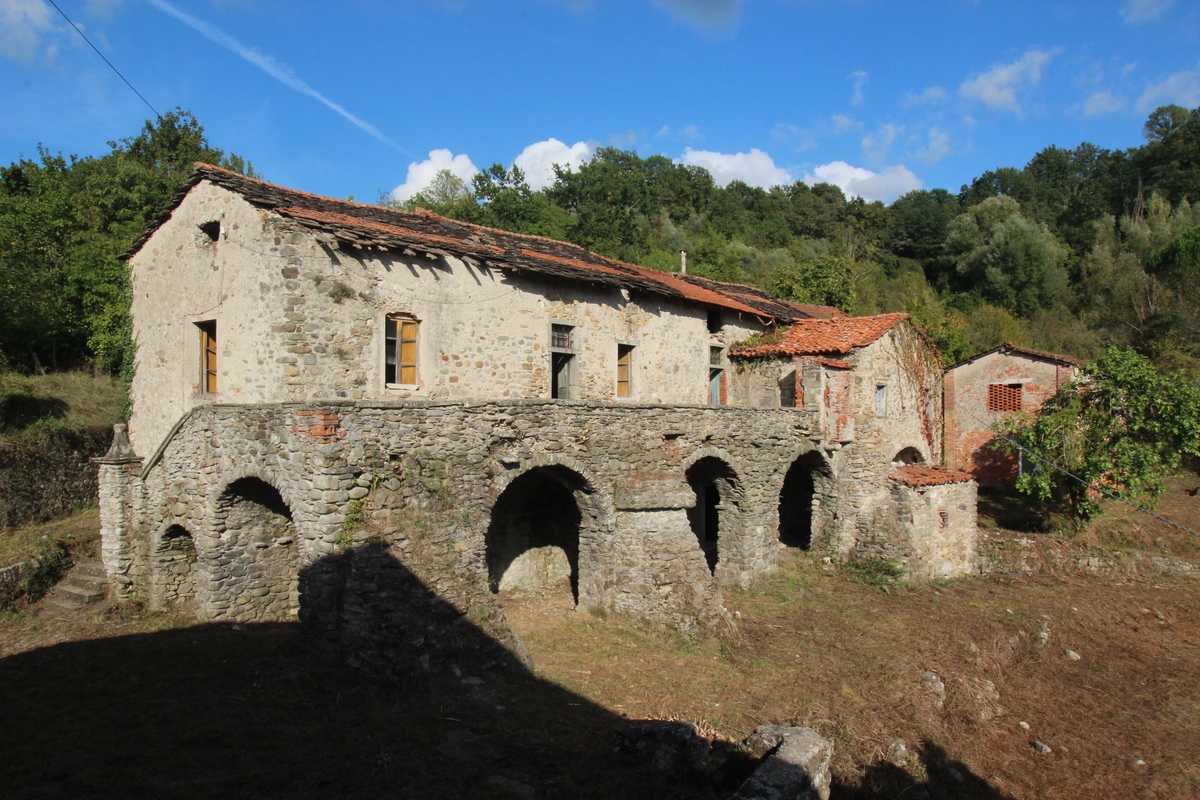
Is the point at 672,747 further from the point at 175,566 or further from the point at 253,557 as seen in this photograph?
the point at 175,566

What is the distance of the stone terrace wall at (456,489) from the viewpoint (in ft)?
32.1

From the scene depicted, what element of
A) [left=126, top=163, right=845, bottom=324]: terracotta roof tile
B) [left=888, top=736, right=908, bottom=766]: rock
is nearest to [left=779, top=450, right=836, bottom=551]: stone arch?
[left=126, top=163, right=845, bottom=324]: terracotta roof tile

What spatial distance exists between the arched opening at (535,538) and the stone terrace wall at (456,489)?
1.93 m

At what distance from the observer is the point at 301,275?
1196cm

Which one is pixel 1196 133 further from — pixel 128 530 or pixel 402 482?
pixel 128 530

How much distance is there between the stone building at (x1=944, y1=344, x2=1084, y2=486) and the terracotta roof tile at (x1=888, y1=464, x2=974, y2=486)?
5530 mm

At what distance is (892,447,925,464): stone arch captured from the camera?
20206mm

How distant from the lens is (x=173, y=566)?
13.7m

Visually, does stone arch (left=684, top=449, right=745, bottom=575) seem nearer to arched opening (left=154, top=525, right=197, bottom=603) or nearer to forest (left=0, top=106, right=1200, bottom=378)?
arched opening (left=154, top=525, right=197, bottom=603)

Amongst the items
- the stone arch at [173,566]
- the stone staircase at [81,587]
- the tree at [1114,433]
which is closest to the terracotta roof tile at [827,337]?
the tree at [1114,433]

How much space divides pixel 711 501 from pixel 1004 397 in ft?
35.8

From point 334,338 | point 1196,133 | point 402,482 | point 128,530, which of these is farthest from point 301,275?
point 1196,133

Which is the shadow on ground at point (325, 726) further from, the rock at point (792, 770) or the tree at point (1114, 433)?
the tree at point (1114, 433)

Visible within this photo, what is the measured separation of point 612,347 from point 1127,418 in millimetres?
13581
